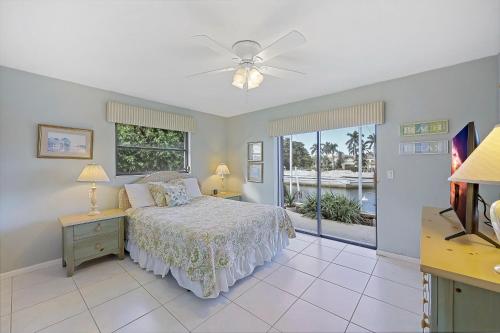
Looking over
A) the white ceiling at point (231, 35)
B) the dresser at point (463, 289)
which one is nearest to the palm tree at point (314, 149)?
the white ceiling at point (231, 35)

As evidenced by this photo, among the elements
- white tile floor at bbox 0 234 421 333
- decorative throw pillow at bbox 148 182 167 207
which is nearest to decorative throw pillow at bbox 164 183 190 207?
decorative throw pillow at bbox 148 182 167 207

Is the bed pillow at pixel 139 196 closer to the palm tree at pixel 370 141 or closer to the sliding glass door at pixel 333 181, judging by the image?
the sliding glass door at pixel 333 181

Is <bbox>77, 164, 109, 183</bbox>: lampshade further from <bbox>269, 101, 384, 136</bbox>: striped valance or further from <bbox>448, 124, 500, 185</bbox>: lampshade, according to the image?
<bbox>448, 124, 500, 185</bbox>: lampshade

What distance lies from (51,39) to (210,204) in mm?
2492

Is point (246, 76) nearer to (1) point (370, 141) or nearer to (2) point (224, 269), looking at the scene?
(2) point (224, 269)

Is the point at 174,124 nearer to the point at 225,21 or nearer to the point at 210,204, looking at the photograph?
the point at 210,204

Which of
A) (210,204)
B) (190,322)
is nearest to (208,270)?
(190,322)

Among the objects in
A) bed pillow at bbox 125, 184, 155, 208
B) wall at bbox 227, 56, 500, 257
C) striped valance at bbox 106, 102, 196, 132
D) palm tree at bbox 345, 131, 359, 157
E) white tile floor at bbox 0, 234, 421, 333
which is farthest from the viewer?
palm tree at bbox 345, 131, 359, 157

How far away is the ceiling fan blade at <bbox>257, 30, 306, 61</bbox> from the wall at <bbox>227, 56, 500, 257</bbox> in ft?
6.13

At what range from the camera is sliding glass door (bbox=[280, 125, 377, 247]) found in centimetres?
343

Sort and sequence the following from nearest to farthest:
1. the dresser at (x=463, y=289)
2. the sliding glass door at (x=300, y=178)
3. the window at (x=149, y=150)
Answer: the dresser at (x=463, y=289), the window at (x=149, y=150), the sliding glass door at (x=300, y=178)

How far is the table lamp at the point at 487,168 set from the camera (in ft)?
2.70

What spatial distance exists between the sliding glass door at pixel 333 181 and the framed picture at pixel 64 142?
3.23 metres

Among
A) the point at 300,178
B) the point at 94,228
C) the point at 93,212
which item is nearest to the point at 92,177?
the point at 93,212
